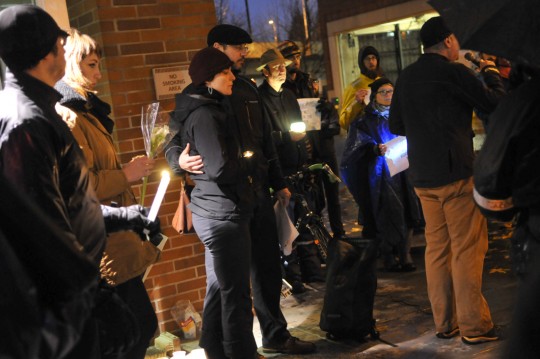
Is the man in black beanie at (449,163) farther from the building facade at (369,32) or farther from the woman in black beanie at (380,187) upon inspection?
the building facade at (369,32)

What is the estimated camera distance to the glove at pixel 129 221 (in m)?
3.43

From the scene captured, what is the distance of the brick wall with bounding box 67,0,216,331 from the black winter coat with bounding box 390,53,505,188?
6.64ft

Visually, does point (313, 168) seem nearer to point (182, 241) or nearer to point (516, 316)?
point (182, 241)

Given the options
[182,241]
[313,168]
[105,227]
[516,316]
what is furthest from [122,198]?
[313,168]

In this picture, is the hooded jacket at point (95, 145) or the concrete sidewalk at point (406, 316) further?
the concrete sidewalk at point (406, 316)

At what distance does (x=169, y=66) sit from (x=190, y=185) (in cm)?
122

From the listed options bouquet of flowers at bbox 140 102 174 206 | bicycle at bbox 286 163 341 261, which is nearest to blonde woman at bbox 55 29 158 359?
bouquet of flowers at bbox 140 102 174 206

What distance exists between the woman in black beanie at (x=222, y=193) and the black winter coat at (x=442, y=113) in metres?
1.30

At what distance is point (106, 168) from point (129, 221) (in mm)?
690

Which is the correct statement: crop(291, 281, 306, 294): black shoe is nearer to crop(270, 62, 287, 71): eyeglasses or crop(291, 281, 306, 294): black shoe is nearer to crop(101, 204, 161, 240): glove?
crop(270, 62, 287, 71): eyeglasses

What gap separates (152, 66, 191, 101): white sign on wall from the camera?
19.2ft

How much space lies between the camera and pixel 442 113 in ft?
16.4

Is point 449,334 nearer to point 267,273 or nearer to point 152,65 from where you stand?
point 267,273

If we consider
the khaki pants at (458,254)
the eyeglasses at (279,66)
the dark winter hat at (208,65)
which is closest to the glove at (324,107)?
the eyeglasses at (279,66)
